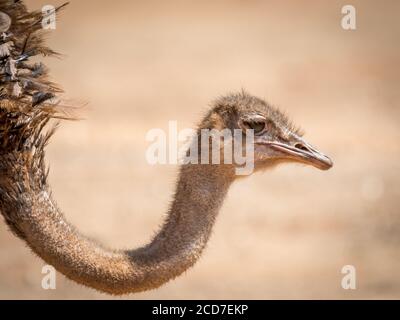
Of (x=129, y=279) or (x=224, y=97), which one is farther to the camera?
(x=224, y=97)

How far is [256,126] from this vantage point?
5.32 metres

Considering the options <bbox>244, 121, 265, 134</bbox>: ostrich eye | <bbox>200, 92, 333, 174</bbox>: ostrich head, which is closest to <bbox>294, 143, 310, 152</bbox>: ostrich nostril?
<bbox>200, 92, 333, 174</bbox>: ostrich head

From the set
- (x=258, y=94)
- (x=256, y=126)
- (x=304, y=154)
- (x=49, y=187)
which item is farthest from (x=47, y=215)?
(x=258, y=94)

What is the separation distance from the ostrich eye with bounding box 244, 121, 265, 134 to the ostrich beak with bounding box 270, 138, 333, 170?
9 cm

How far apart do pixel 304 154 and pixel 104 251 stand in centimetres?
101

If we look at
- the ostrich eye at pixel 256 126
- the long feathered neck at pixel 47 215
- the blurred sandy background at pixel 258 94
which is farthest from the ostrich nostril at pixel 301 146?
the blurred sandy background at pixel 258 94

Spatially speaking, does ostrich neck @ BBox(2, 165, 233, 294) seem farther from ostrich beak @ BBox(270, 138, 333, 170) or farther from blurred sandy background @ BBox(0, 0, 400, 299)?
blurred sandy background @ BBox(0, 0, 400, 299)

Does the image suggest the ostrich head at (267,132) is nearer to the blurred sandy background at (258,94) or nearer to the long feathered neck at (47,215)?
the long feathered neck at (47,215)

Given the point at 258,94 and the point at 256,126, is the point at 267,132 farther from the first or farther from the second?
the point at 258,94

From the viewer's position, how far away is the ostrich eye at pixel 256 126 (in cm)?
531

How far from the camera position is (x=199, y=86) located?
14867 millimetres
